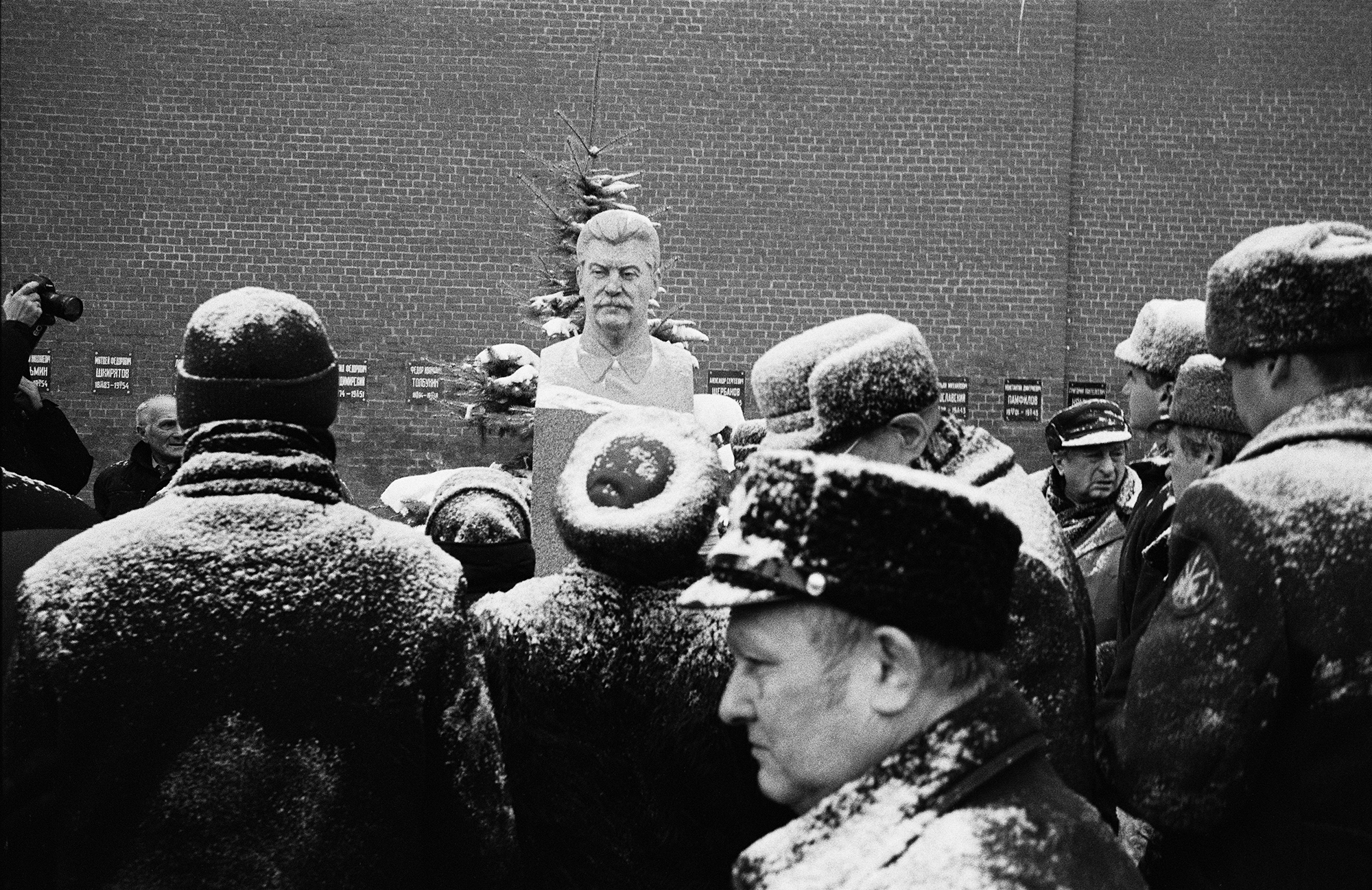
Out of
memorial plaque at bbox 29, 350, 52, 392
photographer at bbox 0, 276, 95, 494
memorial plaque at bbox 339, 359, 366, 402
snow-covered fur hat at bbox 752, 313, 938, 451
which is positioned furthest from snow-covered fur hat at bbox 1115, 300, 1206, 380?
memorial plaque at bbox 29, 350, 52, 392

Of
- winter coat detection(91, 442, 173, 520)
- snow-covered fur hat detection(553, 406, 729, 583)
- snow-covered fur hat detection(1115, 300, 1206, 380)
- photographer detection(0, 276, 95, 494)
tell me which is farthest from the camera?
winter coat detection(91, 442, 173, 520)

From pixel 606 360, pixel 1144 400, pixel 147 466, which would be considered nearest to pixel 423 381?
pixel 147 466

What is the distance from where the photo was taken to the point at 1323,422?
8.57 ft

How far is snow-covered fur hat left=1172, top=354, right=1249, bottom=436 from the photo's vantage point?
12.0 ft

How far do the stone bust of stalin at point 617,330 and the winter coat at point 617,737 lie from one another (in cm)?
264

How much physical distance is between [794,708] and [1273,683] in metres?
1.16

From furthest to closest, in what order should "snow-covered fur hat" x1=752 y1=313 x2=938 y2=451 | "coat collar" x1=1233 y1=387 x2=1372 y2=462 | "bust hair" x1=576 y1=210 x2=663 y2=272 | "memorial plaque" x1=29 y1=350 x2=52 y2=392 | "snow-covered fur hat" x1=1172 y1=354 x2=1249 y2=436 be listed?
"memorial plaque" x1=29 y1=350 x2=52 y2=392, "bust hair" x1=576 y1=210 x2=663 y2=272, "snow-covered fur hat" x1=1172 y1=354 x2=1249 y2=436, "snow-covered fur hat" x1=752 y1=313 x2=938 y2=451, "coat collar" x1=1233 y1=387 x2=1372 y2=462

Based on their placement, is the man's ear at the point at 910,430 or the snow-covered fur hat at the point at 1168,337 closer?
the man's ear at the point at 910,430

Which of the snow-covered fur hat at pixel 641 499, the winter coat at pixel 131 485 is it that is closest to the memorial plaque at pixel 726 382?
the winter coat at pixel 131 485

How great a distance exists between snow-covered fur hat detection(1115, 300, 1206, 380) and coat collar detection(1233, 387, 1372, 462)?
1.53m

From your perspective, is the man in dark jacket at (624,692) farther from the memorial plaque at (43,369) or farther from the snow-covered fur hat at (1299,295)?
the memorial plaque at (43,369)

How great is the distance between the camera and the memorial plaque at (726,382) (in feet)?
47.1

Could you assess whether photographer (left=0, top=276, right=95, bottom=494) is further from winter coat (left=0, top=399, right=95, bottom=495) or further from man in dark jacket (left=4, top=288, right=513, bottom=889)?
man in dark jacket (left=4, top=288, right=513, bottom=889)

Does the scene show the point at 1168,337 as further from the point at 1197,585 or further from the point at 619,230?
the point at 619,230
